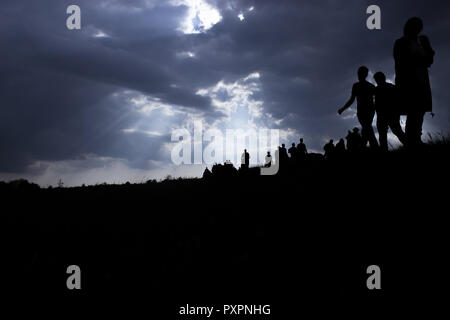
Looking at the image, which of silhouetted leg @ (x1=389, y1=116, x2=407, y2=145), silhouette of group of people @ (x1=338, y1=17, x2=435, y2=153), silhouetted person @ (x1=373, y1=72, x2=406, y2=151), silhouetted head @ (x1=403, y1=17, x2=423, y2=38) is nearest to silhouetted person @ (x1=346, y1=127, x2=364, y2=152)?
silhouetted person @ (x1=373, y1=72, x2=406, y2=151)

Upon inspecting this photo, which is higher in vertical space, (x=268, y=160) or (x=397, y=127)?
(x=268, y=160)

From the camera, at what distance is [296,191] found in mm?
7453

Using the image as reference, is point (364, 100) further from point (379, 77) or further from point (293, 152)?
point (293, 152)

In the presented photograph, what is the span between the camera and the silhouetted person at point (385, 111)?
9.33 metres

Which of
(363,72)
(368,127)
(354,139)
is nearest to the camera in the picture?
(363,72)

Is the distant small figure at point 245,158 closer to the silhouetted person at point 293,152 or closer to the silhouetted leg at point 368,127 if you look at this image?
the silhouetted person at point 293,152

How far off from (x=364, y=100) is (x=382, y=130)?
42.1 inches

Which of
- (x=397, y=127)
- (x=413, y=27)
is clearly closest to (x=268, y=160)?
(x=397, y=127)

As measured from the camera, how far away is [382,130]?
32.3ft

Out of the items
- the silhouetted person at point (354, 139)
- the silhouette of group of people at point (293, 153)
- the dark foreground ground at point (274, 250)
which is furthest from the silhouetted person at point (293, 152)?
the dark foreground ground at point (274, 250)
